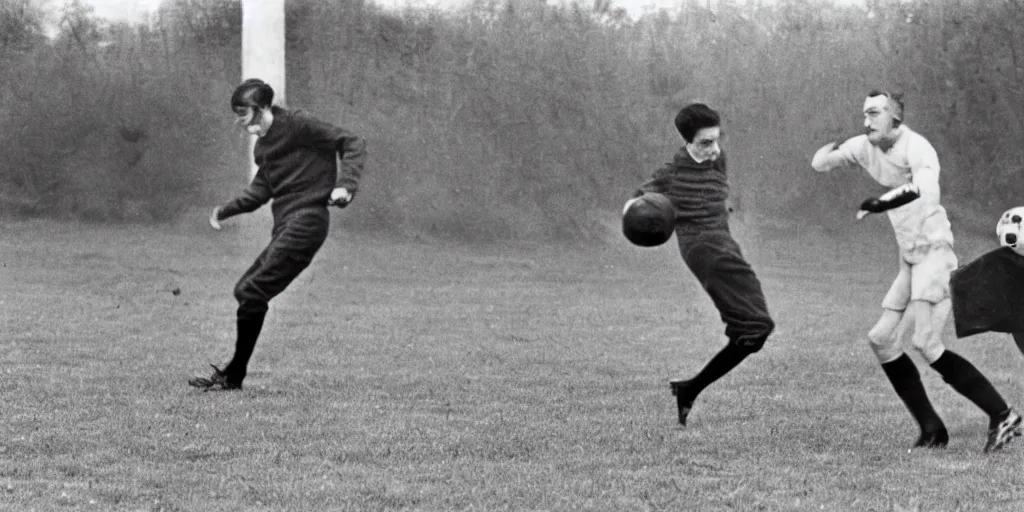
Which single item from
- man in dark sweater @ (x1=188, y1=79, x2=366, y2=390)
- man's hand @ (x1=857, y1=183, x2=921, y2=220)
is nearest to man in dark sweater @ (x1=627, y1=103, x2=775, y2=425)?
man's hand @ (x1=857, y1=183, x2=921, y2=220)

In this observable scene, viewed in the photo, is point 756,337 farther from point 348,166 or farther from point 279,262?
point 279,262

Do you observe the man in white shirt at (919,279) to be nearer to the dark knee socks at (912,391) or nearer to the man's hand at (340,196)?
the dark knee socks at (912,391)

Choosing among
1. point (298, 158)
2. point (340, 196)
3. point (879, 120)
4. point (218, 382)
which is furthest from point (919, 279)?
point (218, 382)

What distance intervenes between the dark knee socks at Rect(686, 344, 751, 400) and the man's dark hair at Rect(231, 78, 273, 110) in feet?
10.7

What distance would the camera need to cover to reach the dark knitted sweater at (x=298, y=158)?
9055 mm

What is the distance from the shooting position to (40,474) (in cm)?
669

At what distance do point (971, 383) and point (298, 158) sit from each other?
4.32 metres

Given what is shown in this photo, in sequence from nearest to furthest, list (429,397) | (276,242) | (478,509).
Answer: (478,509) → (276,242) → (429,397)

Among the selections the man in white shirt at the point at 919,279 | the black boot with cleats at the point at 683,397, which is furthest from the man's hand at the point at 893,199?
the black boot with cleats at the point at 683,397

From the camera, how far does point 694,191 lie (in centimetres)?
793

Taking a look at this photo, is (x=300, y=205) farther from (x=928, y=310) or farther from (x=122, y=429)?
(x=928, y=310)

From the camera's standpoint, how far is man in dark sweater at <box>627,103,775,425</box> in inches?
309

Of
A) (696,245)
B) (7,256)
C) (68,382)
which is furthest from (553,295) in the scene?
(696,245)

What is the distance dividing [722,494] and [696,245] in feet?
6.46
